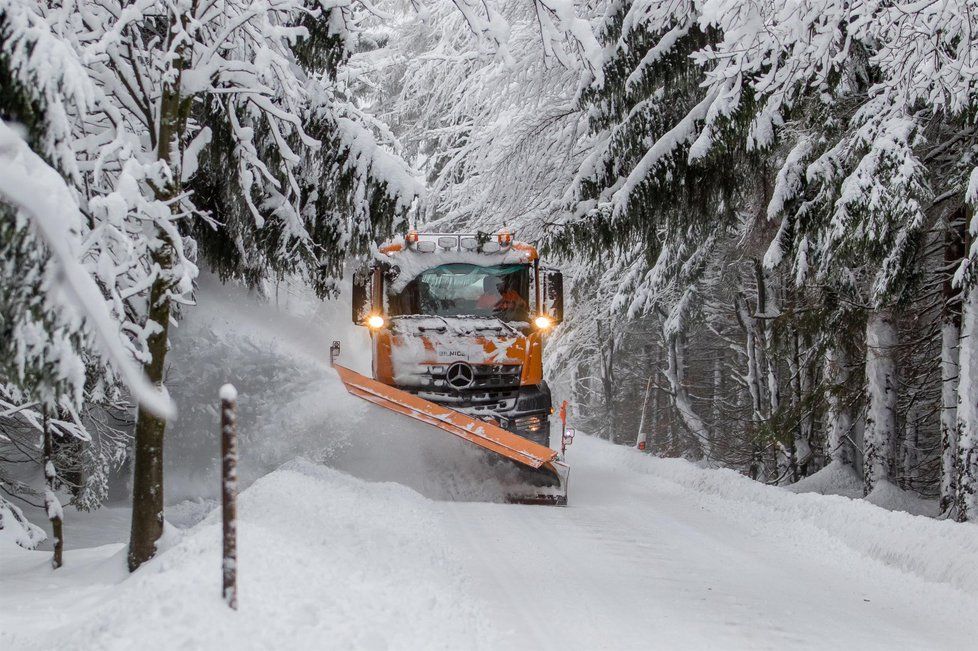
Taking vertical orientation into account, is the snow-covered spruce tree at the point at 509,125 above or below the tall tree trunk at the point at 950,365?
above

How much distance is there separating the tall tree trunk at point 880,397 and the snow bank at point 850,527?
1520 millimetres

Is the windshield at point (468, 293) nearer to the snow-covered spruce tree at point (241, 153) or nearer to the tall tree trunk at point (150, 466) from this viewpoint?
the snow-covered spruce tree at point (241, 153)

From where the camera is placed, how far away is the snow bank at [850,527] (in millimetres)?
5883

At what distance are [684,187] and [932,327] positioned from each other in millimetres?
3605

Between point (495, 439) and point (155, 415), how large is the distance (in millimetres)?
3875

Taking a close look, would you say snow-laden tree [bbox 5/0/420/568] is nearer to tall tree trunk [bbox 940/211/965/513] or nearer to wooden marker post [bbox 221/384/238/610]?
wooden marker post [bbox 221/384/238/610]

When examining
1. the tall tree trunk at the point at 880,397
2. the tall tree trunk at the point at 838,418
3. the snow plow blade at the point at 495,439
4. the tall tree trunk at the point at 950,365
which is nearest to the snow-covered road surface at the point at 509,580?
the snow plow blade at the point at 495,439

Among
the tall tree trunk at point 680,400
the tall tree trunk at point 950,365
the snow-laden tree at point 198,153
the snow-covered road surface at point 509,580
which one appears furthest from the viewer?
the tall tree trunk at point 680,400

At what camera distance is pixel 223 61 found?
241 inches

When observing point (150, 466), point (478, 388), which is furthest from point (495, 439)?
point (150, 466)

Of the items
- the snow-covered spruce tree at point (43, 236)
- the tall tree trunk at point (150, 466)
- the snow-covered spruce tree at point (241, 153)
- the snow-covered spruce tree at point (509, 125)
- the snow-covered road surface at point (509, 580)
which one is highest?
the snow-covered spruce tree at point (509, 125)

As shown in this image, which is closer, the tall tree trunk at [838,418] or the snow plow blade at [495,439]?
the snow plow blade at [495,439]

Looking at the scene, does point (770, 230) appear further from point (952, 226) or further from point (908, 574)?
point (908, 574)

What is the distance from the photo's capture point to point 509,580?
565 cm
